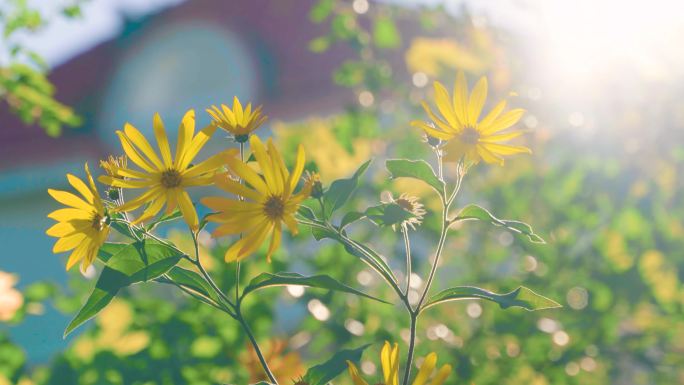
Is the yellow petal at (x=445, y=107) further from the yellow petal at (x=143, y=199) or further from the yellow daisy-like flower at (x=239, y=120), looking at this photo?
the yellow petal at (x=143, y=199)

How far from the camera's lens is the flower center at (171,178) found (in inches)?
25.7

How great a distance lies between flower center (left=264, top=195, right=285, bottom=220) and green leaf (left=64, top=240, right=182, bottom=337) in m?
0.09

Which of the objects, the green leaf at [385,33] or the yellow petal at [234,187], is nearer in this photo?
the yellow petal at [234,187]

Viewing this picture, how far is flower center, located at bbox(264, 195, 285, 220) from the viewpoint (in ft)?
2.02

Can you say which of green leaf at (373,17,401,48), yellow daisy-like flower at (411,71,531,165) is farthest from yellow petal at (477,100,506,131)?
green leaf at (373,17,401,48)

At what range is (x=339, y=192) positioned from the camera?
69cm

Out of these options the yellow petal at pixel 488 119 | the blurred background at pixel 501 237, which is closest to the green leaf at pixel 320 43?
the blurred background at pixel 501 237

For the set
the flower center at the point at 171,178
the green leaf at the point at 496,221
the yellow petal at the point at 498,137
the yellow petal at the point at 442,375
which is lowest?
the yellow petal at the point at 442,375

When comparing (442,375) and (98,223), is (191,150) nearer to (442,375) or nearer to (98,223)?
(98,223)

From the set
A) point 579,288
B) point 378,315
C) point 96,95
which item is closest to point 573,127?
point 579,288

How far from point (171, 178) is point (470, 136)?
0.94 feet

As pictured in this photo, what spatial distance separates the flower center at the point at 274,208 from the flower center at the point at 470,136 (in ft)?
0.67

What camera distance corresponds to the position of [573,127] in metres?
2.20

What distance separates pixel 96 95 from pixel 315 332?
4.81m
